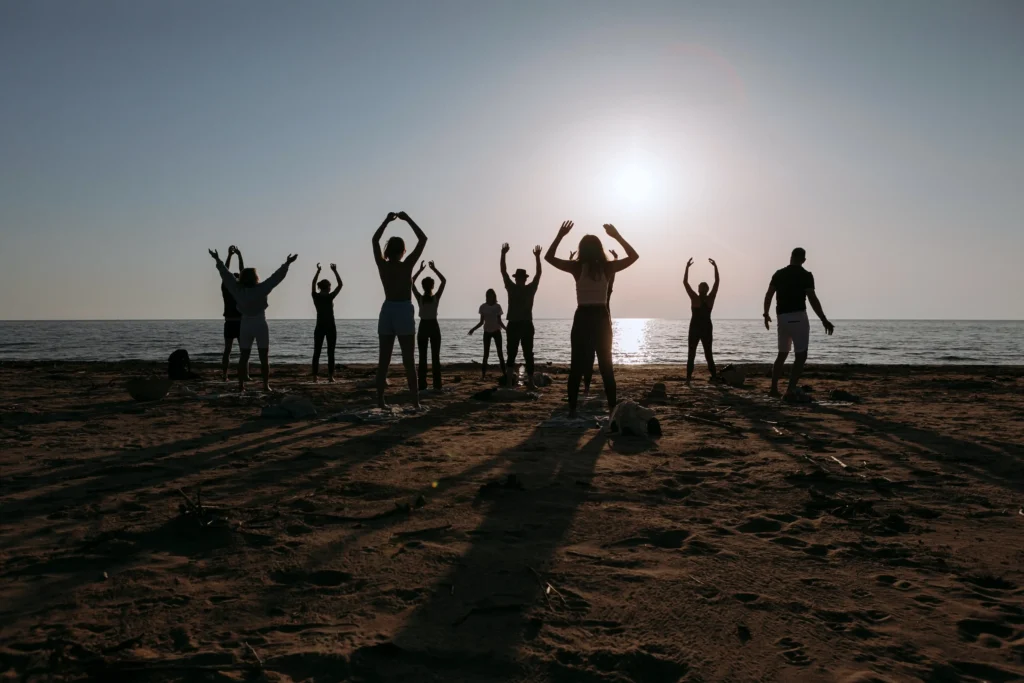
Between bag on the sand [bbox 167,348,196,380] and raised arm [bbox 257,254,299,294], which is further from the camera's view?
bag on the sand [bbox 167,348,196,380]

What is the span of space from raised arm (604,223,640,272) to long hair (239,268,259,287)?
17.8 ft

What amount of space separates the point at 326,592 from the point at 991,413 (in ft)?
30.3

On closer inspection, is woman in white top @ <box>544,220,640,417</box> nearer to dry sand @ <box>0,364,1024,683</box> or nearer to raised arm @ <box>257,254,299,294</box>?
dry sand @ <box>0,364,1024,683</box>

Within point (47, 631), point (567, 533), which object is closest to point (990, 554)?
point (567, 533)

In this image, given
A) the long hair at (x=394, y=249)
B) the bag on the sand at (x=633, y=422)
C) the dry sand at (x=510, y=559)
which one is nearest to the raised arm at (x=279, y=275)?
the long hair at (x=394, y=249)

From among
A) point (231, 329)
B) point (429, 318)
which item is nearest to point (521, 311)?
point (429, 318)

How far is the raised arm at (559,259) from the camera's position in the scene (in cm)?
667

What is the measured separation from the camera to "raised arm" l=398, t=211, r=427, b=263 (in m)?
7.25

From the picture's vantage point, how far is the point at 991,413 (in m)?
8.34

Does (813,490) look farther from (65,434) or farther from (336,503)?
(65,434)

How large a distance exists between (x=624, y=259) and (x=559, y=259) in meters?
0.72

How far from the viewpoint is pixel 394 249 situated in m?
7.71

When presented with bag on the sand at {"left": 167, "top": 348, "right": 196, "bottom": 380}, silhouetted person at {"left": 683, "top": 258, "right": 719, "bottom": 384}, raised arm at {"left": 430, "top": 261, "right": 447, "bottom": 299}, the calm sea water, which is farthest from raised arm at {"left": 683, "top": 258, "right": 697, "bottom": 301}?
the calm sea water

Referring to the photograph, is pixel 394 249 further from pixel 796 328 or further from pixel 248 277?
pixel 796 328
